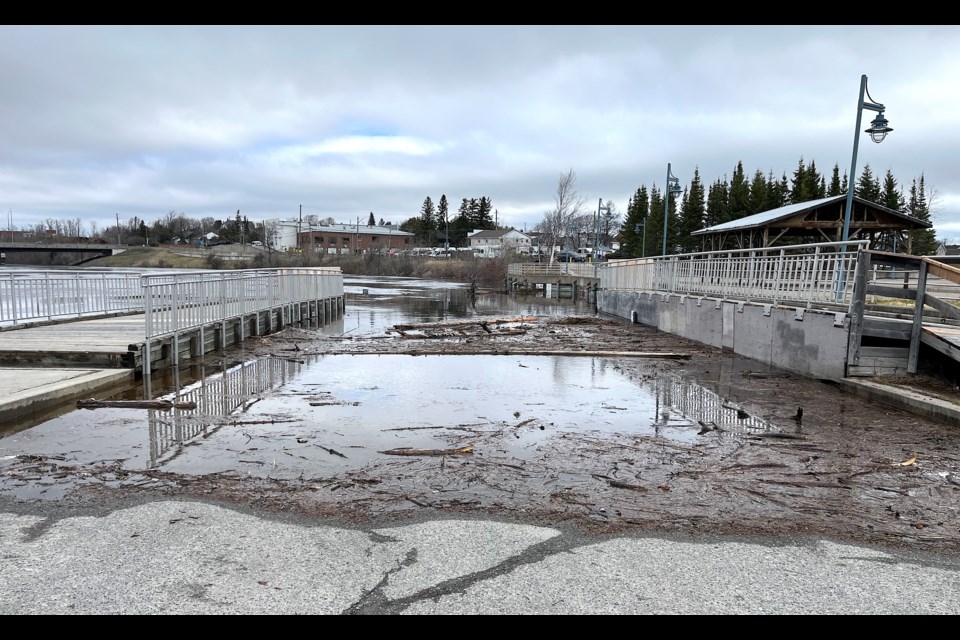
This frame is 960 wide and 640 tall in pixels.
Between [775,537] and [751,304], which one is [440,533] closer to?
[775,537]

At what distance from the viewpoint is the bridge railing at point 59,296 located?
528 inches

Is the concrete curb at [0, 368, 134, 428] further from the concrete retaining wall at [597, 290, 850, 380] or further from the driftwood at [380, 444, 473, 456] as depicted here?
the concrete retaining wall at [597, 290, 850, 380]

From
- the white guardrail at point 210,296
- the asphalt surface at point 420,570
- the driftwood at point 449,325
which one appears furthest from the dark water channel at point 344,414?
the driftwood at point 449,325

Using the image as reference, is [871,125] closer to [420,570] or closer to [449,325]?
[449,325]

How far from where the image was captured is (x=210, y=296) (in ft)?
43.8

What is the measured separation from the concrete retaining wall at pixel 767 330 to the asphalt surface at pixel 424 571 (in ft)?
24.0

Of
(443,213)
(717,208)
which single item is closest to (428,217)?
(443,213)

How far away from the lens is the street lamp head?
53.8 feet

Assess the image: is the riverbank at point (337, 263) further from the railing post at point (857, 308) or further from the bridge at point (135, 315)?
the railing post at point (857, 308)

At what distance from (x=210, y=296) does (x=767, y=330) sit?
11891mm

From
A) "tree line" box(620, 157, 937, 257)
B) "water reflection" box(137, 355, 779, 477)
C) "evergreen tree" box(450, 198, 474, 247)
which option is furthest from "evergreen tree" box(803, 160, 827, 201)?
"evergreen tree" box(450, 198, 474, 247)

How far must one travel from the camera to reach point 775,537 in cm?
426

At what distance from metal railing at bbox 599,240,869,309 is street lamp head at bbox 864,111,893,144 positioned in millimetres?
3126
